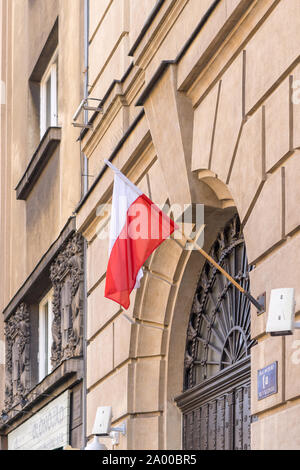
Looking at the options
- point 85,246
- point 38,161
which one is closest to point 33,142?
point 38,161

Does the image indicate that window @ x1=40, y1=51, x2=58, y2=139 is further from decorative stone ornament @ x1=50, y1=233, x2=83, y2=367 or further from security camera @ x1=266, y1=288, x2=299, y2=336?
security camera @ x1=266, y1=288, x2=299, y2=336

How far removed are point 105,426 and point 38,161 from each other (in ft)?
28.4

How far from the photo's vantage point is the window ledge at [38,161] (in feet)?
68.5

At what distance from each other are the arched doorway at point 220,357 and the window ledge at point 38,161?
24.3 feet

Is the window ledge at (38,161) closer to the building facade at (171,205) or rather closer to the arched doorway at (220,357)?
the building facade at (171,205)

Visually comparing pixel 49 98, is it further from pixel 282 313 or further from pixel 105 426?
pixel 282 313

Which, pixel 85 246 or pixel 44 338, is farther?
pixel 44 338

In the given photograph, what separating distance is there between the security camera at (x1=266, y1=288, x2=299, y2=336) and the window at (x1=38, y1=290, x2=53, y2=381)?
13.5 metres

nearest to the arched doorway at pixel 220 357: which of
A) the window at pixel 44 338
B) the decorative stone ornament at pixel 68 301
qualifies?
the decorative stone ornament at pixel 68 301

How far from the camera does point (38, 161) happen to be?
22312 mm

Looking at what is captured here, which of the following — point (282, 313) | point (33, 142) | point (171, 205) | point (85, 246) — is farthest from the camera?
point (33, 142)

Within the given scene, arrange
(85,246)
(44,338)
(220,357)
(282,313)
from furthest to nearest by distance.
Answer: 1. (44,338)
2. (85,246)
3. (220,357)
4. (282,313)

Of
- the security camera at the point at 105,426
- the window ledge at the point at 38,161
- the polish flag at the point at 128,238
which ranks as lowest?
the security camera at the point at 105,426
